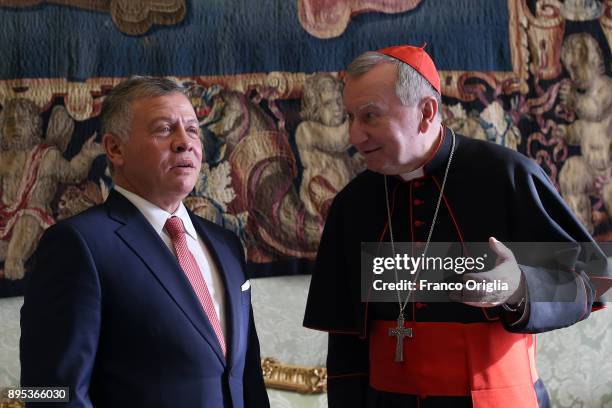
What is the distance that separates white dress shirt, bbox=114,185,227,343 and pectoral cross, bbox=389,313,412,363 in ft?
1.44

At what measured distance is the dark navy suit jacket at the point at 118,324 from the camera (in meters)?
1.81

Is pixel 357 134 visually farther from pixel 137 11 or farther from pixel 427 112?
pixel 137 11

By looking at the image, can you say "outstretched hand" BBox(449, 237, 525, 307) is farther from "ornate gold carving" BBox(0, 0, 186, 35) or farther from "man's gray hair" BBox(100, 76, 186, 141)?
"ornate gold carving" BBox(0, 0, 186, 35)

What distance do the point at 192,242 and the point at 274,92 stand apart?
104 centimetres

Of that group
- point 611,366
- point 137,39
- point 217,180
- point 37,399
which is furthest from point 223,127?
point 611,366

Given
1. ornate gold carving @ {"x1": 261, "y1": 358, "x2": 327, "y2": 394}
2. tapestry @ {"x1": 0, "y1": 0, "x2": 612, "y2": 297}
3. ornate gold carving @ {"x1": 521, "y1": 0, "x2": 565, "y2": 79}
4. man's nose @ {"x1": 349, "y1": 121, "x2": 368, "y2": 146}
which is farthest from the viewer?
ornate gold carving @ {"x1": 521, "y1": 0, "x2": 565, "y2": 79}

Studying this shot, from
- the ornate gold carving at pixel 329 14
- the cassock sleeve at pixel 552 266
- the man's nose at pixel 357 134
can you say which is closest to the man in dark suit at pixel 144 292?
the man's nose at pixel 357 134

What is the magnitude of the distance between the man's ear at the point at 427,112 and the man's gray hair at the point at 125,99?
2.15ft

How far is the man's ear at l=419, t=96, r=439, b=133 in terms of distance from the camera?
82.4 inches

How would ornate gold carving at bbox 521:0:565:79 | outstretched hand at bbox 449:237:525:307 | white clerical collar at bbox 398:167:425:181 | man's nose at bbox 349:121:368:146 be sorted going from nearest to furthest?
outstretched hand at bbox 449:237:525:307, man's nose at bbox 349:121:368:146, white clerical collar at bbox 398:167:425:181, ornate gold carving at bbox 521:0:565:79

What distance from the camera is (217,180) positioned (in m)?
2.99

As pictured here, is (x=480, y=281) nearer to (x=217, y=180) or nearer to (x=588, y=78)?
(x=217, y=180)

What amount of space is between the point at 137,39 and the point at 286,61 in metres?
0.55

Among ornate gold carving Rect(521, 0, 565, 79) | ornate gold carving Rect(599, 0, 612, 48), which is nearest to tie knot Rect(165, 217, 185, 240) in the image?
ornate gold carving Rect(521, 0, 565, 79)
